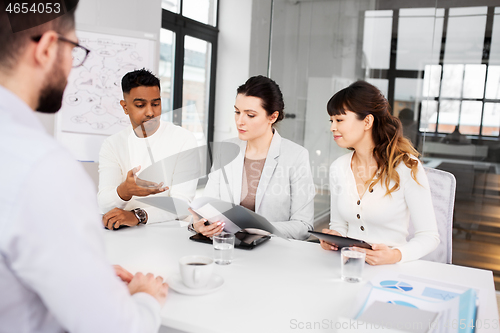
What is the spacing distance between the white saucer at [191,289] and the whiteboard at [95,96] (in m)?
2.19

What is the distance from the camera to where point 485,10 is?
10.2ft

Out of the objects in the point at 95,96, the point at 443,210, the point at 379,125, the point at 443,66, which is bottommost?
the point at 443,210

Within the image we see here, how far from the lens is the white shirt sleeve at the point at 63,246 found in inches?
25.1

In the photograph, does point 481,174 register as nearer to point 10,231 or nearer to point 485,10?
point 485,10

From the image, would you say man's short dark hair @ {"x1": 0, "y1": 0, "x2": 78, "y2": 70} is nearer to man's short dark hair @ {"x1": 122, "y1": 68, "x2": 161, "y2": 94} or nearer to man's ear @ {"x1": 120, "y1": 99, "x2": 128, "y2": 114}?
man's short dark hair @ {"x1": 122, "y1": 68, "x2": 161, "y2": 94}

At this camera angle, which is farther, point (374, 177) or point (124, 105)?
point (124, 105)

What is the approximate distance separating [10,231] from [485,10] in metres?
3.50

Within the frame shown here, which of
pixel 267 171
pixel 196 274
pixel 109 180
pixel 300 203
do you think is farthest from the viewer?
pixel 109 180

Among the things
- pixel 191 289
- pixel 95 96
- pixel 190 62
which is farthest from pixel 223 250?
pixel 190 62

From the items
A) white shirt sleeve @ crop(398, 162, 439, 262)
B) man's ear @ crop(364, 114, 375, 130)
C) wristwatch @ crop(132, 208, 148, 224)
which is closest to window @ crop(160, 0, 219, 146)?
wristwatch @ crop(132, 208, 148, 224)

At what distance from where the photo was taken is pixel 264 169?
2.23 m

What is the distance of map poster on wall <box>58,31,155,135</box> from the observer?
306 cm

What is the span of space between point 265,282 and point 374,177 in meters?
0.89

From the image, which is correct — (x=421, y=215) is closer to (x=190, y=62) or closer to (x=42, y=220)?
(x=42, y=220)
